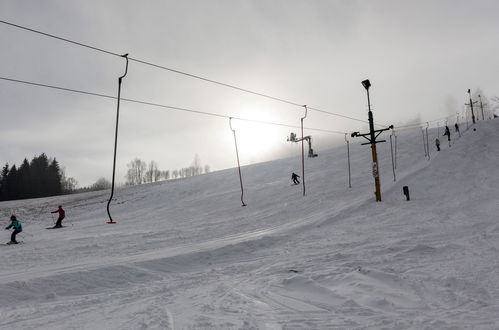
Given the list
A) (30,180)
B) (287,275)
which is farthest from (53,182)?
(287,275)

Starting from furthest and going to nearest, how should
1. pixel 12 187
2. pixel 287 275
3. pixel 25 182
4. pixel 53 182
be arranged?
pixel 53 182
pixel 25 182
pixel 12 187
pixel 287 275

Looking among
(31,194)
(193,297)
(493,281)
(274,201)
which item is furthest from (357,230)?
(31,194)

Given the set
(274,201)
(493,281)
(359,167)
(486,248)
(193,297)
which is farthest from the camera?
(359,167)

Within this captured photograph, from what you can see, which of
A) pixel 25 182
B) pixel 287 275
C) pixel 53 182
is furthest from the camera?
pixel 53 182

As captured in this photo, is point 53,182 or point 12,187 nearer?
point 12,187

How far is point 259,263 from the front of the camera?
8719 mm

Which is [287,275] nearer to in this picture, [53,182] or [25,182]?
[25,182]

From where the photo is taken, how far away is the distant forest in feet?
264

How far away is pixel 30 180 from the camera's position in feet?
273

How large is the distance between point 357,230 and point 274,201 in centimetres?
1286

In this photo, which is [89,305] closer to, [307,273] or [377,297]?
[307,273]

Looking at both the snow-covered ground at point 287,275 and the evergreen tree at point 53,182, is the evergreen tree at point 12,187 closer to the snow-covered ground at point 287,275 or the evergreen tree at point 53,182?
the evergreen tree at point 53,182

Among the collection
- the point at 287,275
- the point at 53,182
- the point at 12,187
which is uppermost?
the point at 53,182

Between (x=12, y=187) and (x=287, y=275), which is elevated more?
(x=12, y=187)
